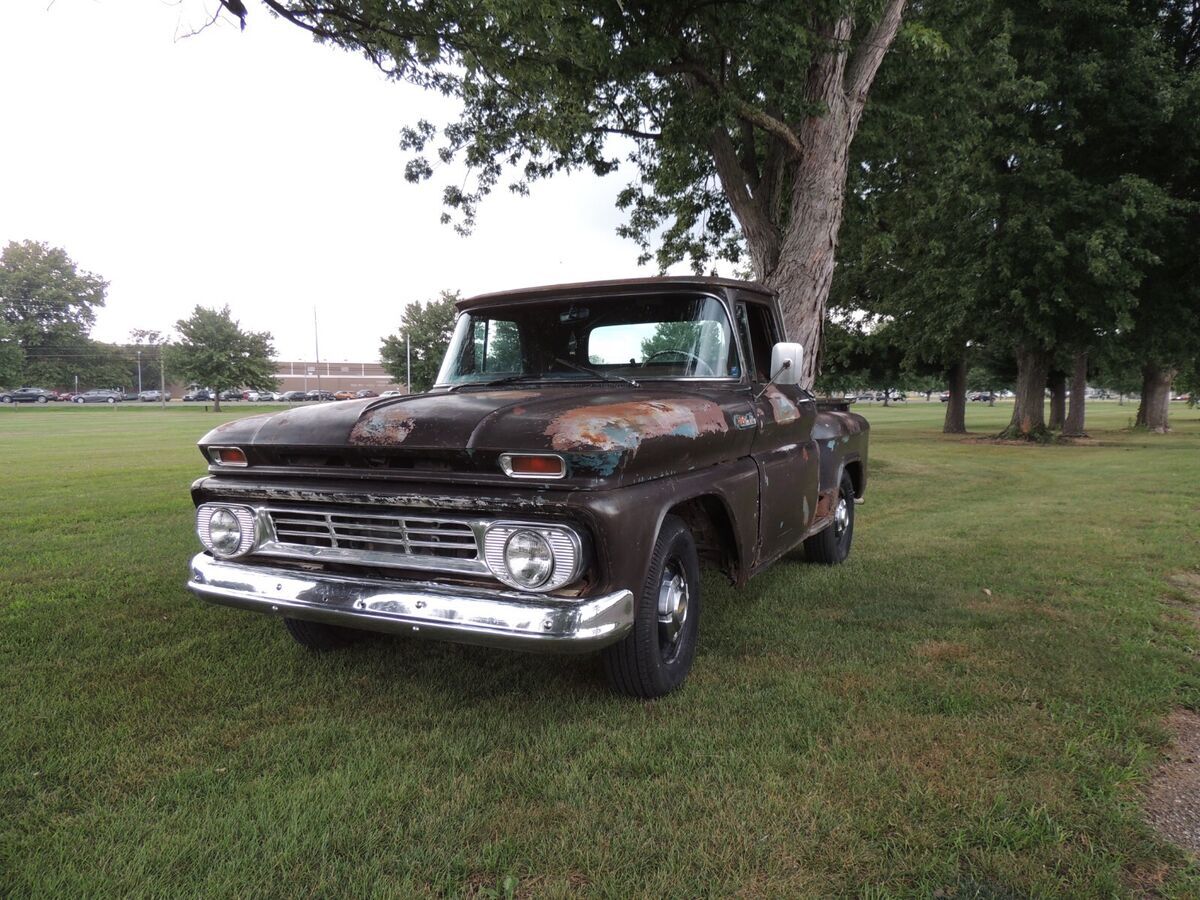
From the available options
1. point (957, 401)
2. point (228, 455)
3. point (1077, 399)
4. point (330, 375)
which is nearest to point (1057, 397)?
point (957, 401)

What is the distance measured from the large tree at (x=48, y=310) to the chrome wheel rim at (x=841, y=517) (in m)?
91.6

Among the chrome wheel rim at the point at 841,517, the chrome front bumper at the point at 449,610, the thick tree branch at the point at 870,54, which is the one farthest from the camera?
the thick tree branch at the point at 870,54

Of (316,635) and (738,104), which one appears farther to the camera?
(738,104)

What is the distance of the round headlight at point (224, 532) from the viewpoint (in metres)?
3.23

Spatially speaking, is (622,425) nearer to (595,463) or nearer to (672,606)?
(595,463)

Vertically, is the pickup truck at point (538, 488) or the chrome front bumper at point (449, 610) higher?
the pickup truck at point (538, 488)

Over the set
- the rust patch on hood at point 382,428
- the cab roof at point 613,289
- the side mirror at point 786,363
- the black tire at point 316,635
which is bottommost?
the black tire at point 316,635

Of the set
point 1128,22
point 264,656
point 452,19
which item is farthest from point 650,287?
point 1128,22

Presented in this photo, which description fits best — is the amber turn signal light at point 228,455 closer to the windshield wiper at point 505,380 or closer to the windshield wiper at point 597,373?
the windshield wiper at point 505,380

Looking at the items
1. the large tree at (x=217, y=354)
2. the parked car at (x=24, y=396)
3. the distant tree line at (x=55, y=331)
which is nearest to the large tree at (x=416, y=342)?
the large tree at (x=217, y=354)

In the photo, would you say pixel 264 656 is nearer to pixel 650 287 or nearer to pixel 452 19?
pixel 650 287

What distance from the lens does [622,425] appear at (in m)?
2.68

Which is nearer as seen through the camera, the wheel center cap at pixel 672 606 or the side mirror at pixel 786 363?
the wheel center cap at pixel 672 606

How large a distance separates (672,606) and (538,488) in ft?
3.15
